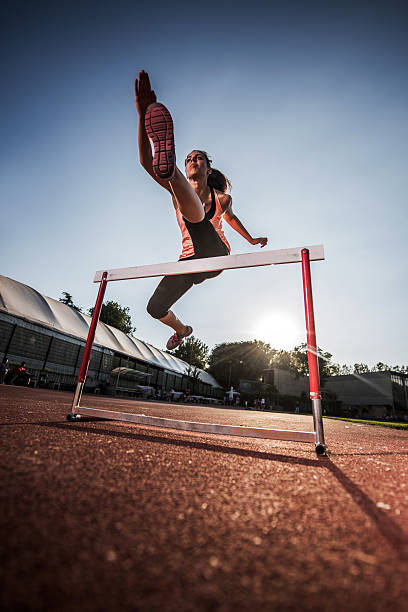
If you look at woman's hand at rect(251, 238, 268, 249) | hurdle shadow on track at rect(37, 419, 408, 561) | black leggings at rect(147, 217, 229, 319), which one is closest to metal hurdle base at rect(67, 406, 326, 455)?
hurdle shadow on track at rect(37, 419, 408, 561)

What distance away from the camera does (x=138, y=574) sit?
0.50m

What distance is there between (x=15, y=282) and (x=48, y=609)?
2209cm

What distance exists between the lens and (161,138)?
7.38ft

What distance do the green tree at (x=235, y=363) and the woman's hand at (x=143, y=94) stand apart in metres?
51.0

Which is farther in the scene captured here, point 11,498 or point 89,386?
point 89,386

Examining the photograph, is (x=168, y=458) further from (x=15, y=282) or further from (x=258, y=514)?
(x=15, y=282)

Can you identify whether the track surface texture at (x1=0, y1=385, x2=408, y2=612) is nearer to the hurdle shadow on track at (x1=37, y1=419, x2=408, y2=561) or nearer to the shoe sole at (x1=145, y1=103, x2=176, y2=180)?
the hurdle shadow on track at (x1=37, y1=419, x2=408, y2=561)

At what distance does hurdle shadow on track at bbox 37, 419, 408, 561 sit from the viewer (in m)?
0.72

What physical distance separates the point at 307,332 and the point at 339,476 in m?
1.01

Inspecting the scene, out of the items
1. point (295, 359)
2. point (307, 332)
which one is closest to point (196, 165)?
point (307, 332)

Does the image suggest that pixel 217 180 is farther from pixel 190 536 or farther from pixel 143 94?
pixel 190 536

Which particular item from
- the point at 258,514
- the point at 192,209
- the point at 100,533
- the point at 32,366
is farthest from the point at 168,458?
the point at 32,366

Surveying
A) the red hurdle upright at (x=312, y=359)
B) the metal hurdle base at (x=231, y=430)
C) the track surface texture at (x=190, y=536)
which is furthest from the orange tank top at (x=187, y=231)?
the track surface texture at (x=190, y=536)

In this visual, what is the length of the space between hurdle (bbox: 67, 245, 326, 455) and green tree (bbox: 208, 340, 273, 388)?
50.7 meters
